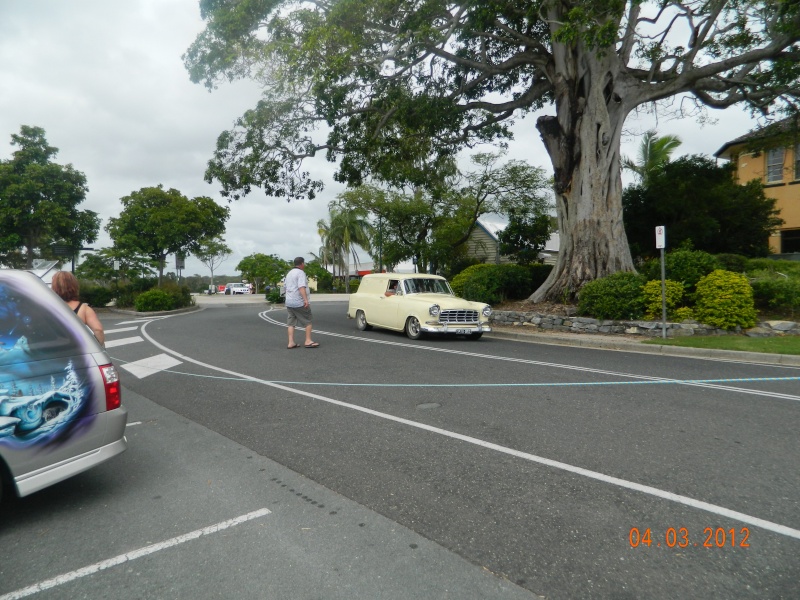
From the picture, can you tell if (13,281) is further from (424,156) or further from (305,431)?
(424,156)

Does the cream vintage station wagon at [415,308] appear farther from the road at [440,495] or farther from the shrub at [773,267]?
the shrub at [773,267]

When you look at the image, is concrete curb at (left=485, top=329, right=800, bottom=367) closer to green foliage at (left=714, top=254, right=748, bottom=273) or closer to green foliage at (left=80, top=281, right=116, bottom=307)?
green foliage at (left=714, top=254, right=748, bottom=273)

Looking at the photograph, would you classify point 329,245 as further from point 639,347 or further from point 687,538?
point 687,538

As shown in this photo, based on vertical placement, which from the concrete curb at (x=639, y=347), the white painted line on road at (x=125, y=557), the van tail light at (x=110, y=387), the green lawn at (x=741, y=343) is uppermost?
the van tail light at (x=110, y=387)

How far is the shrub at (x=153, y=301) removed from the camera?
27156 mm

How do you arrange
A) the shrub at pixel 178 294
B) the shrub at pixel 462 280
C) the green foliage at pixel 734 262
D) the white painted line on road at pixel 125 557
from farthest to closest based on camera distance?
the shrub at pixel 178 294 < the shrub at pixel 462 280 < the green foliage at pixel 734 262 < the white painted line on road at pixel 125 557

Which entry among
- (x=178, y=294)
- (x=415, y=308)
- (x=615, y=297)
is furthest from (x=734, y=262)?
(x=178, y=294)

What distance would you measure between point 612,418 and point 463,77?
558 inches

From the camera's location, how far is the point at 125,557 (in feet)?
9.98

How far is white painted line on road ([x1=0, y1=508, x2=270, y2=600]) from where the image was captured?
9.00ft

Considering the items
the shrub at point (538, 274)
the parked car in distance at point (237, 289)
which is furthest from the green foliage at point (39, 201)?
the parked car in distance at point (237, 289)

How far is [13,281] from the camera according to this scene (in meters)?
3.72

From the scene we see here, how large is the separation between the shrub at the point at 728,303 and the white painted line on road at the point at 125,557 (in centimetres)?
1274

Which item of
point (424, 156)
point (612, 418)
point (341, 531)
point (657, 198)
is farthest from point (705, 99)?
point (341, 531)
